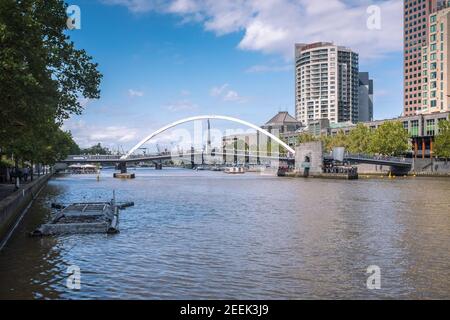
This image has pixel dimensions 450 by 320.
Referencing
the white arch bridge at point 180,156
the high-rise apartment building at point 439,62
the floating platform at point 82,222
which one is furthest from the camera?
the high-rise apartment building at point 439,62

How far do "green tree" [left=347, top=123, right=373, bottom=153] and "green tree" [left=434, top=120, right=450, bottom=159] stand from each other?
2621 cm

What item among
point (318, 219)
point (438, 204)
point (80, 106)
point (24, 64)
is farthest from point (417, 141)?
point (24, 64)

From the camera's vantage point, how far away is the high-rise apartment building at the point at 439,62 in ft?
498

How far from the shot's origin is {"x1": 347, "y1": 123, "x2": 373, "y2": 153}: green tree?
5876 inches

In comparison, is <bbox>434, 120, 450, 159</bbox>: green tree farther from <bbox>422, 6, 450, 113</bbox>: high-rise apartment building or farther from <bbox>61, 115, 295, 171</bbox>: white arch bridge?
<bbox>61, 115, 295, 171</bbox>: white arch bridge

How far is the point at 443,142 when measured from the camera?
11731 centimetres

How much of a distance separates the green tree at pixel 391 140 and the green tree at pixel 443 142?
1430 centimetres

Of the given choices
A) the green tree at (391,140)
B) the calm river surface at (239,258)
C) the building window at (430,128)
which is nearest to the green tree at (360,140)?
the green tree at (391,140)

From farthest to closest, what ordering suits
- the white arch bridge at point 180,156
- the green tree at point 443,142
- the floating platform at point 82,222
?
1. the white arch bridge at point 180,156
2. the green tree at point 443,142
3. the floating platform at point 82,222

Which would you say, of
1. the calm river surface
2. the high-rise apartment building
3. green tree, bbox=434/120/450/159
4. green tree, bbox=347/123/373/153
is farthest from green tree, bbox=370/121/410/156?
the calm river surface

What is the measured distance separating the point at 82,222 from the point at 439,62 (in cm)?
14655

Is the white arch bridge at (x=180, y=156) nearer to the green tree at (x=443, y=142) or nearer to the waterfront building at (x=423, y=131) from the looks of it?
the green tree at (x=443, y=142)

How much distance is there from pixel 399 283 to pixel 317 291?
337cm
